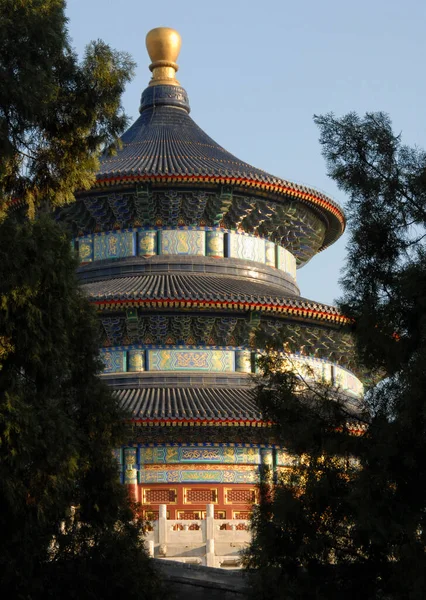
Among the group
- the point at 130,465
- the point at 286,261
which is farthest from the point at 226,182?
the point at 130,465

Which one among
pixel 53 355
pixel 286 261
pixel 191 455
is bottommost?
pixel 191 455

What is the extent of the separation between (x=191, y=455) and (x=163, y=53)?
43.6 feet

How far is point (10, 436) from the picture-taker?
1387 centimetres

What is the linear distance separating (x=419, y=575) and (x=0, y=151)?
6.84m

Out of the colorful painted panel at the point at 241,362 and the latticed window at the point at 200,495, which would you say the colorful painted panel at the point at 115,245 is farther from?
the latticed window at the point at 200,495

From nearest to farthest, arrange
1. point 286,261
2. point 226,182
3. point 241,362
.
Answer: point 241,362 < point 226,182 < point 286,261

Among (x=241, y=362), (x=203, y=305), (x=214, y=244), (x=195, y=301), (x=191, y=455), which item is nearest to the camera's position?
(x=191, y=455)

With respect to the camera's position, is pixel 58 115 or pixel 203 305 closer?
pixel 58 115

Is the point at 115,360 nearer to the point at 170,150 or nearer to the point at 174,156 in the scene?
the point at 174,156

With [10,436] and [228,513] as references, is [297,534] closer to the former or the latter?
[10,436]

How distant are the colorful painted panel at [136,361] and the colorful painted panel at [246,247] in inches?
163

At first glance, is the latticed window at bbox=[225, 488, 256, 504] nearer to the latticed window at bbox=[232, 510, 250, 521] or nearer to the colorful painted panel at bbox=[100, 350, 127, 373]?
the latticed window at bbox=[232, 510, 250, 521]

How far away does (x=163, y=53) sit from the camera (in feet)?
122

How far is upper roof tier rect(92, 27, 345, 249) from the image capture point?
106 ft
